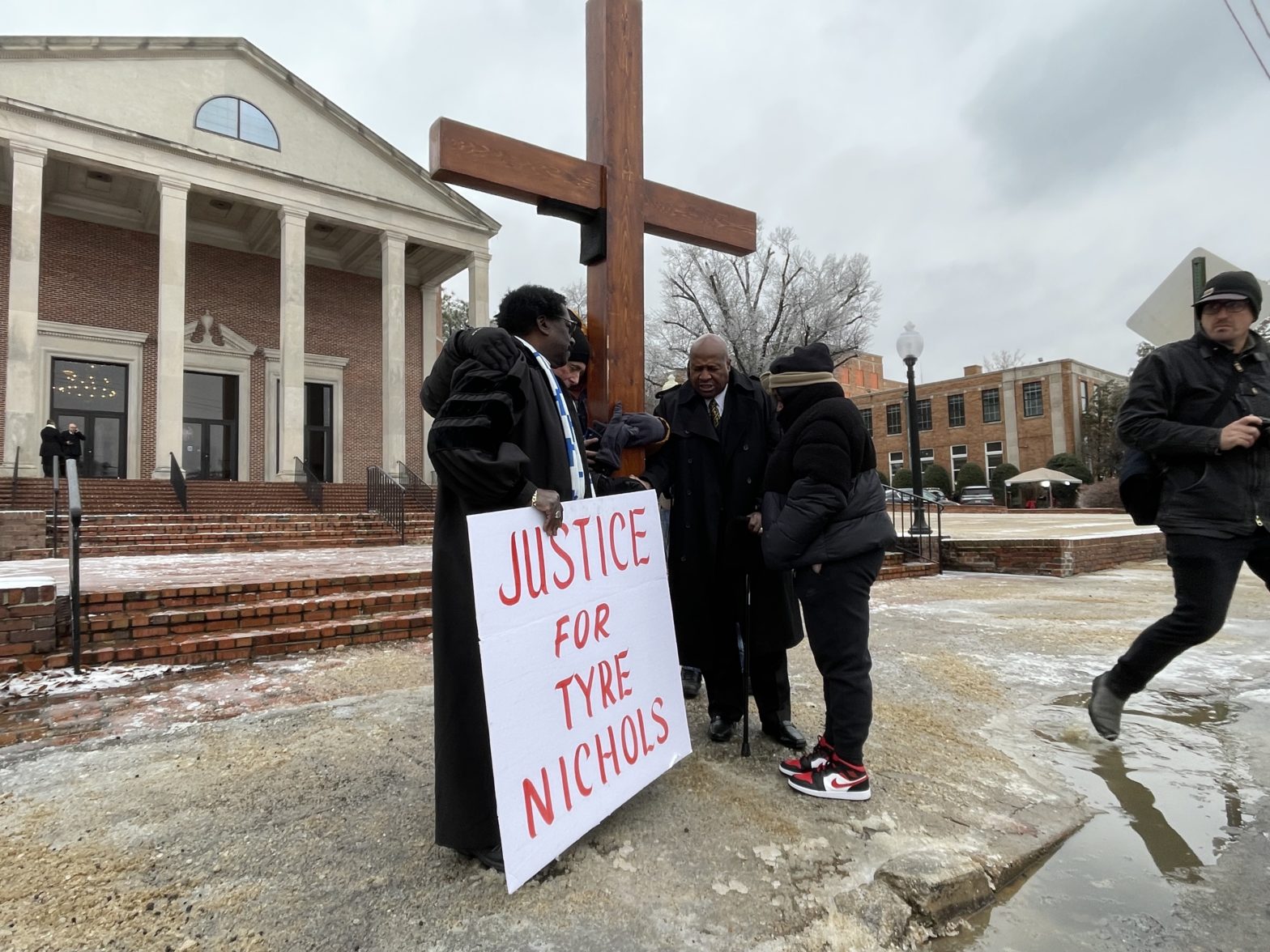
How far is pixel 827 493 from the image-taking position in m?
2.44

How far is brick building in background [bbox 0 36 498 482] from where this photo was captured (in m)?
14.9

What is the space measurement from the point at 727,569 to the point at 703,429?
2.06 ft

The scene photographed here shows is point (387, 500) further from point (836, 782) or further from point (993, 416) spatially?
point (993, 416)

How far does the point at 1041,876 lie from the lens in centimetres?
203

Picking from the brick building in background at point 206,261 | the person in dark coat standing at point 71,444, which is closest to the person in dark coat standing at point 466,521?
A: the person in dark coat standing at point 71,444

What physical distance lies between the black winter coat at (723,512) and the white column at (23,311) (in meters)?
16.3

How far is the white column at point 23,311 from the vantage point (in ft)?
45.4

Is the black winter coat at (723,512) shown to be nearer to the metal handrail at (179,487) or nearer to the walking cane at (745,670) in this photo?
the walking cane at (745,670)

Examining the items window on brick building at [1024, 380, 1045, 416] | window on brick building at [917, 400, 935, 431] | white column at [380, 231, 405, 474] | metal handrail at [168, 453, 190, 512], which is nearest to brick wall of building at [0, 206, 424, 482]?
white column at [380, 231, 405, 474]

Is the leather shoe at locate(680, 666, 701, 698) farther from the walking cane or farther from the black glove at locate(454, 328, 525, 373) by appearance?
the black glove at locate(454, 328, 525, 373)

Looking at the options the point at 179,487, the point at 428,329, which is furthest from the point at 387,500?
the point at 428,329

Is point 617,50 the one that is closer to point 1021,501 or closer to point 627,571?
point 627,571

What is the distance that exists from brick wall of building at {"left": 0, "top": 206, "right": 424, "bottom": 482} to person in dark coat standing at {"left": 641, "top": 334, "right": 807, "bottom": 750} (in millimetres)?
18248

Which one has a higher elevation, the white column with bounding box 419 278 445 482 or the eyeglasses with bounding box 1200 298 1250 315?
the white column with bounding box 419 278 445 482
